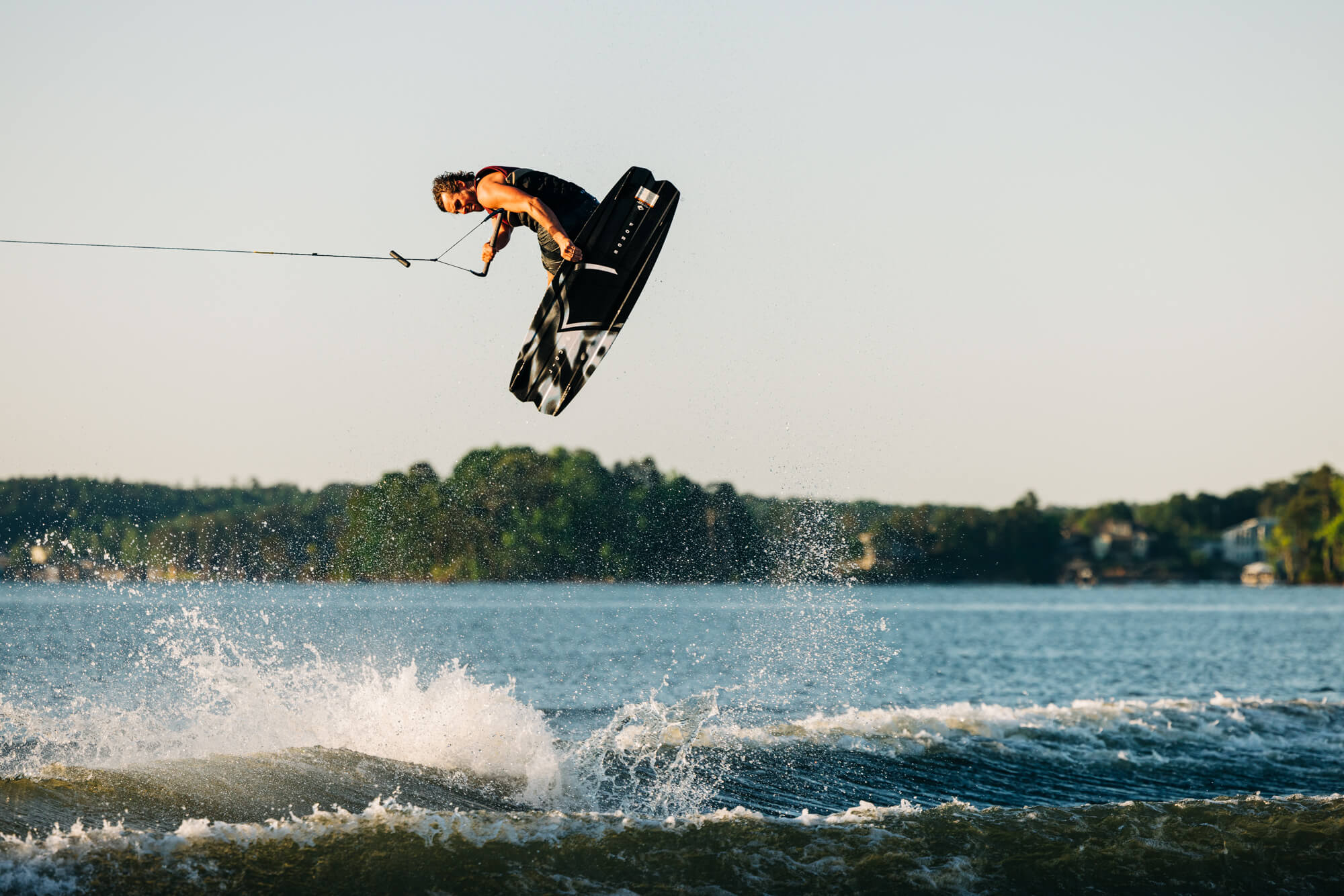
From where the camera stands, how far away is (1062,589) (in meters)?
110

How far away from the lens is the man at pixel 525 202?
7.33 m

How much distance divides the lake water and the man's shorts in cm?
360

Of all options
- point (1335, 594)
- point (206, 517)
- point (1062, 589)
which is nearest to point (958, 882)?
point (206, 517)

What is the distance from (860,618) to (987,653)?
649 inches

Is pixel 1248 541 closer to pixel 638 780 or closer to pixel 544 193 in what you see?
pixel 638 780

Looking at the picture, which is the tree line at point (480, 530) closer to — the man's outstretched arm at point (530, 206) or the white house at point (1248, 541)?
the man's outstretched arm at point (530, 206)

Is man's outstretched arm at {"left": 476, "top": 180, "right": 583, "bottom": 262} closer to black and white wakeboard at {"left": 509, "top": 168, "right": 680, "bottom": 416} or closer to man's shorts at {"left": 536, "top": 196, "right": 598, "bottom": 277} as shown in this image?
man's shorts at {"left": 536, "top": 196, "right": 598, "bottom": 277}

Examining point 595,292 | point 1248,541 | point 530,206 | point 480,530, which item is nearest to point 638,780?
point 595,292

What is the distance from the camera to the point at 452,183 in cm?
751

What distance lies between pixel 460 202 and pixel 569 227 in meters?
0.73

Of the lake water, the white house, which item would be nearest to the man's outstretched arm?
the lake water

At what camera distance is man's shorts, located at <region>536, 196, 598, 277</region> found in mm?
7562

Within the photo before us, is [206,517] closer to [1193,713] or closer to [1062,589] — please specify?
[1193,713]

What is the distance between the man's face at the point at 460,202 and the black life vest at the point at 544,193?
0.11 meters
